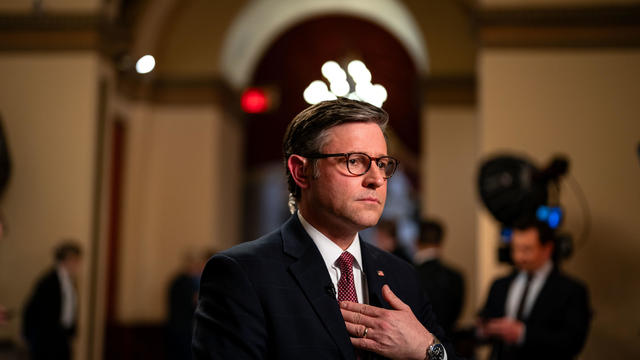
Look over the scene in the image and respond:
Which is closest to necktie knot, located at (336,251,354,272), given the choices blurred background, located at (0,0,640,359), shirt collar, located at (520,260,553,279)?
blurred background, located at (0,0,640,359)

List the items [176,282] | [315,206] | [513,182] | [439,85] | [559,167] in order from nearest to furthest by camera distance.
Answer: [315,206], [559,167], [513,182], [176,282], [439,85]

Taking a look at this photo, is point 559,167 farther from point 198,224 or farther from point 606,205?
point 198,224

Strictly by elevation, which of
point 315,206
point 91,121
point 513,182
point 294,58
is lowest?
point 315,206

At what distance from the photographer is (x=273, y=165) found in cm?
1365

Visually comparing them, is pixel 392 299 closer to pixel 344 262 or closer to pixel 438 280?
pixel 344 262

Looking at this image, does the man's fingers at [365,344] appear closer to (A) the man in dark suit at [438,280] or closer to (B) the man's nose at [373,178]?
(B) the man's nose at [373,178]

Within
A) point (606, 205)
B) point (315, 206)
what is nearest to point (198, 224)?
point (606, 205)

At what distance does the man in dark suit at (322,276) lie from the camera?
2.04 m

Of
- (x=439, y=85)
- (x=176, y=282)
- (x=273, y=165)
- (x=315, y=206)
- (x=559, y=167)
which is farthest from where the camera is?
(x=273, y=165)

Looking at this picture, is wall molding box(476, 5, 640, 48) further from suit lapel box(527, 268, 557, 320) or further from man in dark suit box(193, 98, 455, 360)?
man in dark suit box(193, 98, 455, 360)

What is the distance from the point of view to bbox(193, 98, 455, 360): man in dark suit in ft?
6.69

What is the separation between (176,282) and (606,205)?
531 cm

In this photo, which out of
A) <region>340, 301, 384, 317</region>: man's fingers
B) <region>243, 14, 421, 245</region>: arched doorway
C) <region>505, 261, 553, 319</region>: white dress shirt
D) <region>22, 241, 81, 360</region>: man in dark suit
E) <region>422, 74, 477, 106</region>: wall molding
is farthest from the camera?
<region>243, 14, 421, 245</region>: arched doorway

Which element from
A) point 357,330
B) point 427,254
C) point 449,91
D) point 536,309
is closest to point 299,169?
point 357,330
